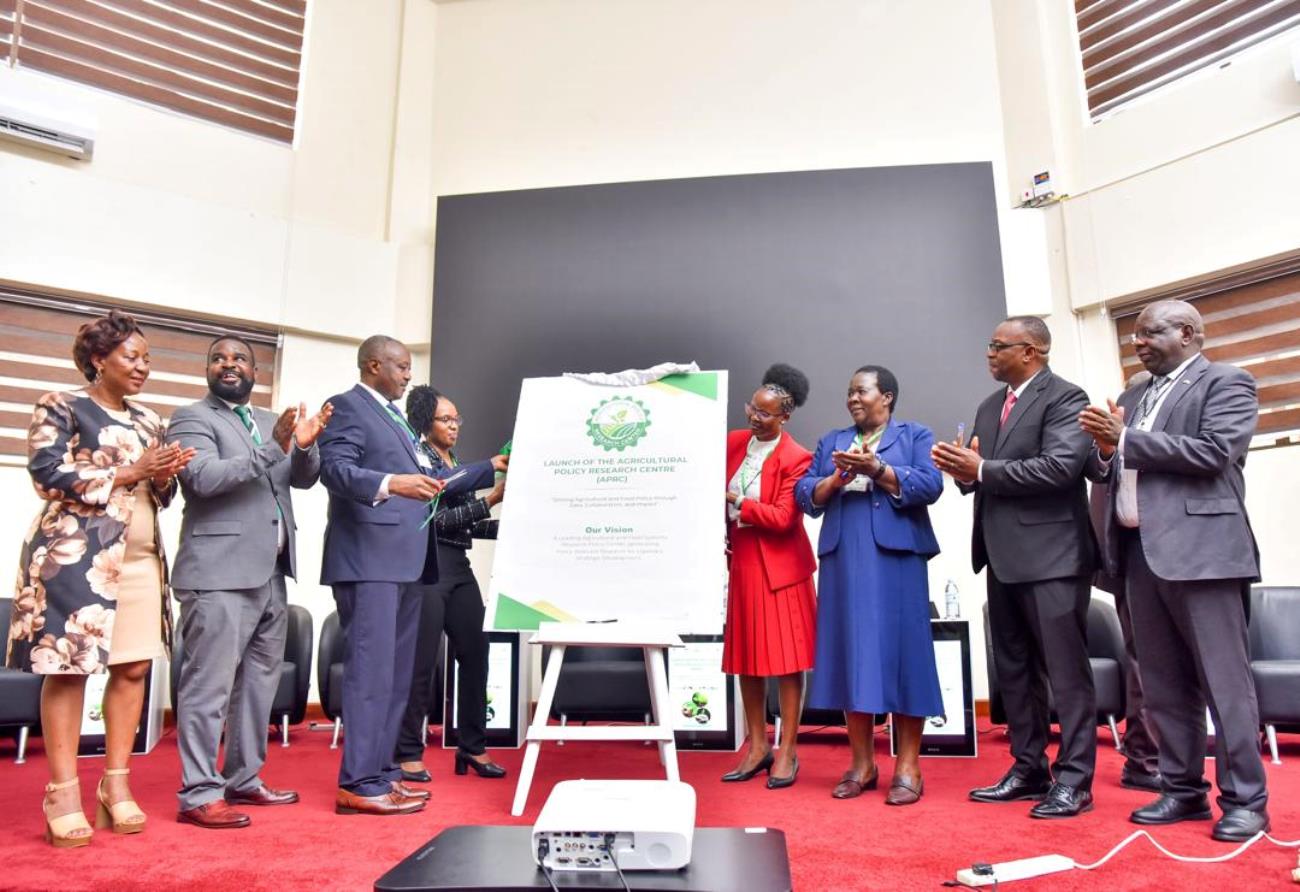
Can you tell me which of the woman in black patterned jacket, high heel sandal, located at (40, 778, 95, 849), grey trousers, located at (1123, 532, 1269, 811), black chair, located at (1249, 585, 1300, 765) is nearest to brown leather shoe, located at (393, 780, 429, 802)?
the woman in black patterned jacket

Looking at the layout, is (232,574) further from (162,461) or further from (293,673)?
(293,673)

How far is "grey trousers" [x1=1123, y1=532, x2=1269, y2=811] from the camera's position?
2.41 metres

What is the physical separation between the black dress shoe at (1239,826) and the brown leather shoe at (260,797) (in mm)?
2724

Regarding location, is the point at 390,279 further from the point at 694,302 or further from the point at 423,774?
the point at 423,774

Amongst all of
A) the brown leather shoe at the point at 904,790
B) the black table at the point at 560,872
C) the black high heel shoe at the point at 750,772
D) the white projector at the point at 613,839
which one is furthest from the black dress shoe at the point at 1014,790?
the white projector at the point at 613,839

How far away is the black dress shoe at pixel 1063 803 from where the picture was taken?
2631 mm

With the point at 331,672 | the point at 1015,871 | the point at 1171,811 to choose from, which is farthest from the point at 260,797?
the point at 1171,811

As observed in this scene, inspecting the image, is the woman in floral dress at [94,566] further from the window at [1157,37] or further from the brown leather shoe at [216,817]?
the window at [1157,37]

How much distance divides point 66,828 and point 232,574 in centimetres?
77

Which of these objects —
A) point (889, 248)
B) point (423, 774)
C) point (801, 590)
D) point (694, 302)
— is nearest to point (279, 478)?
point (423, 774)

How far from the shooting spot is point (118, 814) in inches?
99.0

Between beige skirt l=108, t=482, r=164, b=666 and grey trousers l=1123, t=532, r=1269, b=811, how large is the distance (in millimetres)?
2922

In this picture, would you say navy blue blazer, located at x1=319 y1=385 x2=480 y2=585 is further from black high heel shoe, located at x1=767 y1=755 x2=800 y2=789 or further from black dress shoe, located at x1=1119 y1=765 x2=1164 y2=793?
black dress shoe, located at x1=1119 y1=765 x2=1164 y2=793

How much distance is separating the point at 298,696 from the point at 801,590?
111 inches
